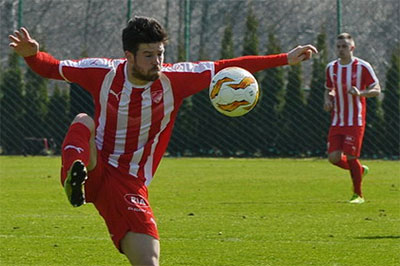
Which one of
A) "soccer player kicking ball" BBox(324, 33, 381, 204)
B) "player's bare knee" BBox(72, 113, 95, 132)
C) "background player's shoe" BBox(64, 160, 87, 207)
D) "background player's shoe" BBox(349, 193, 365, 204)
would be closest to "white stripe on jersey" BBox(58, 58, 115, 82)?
"player's bare knee" BBox(72, 113, 95, 132)

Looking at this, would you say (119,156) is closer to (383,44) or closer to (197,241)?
(197,241)

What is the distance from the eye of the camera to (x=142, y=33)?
19.0 feet

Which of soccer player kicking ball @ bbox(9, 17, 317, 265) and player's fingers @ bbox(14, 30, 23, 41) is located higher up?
player's fingers @ bbox(14, 30, 23, 41)

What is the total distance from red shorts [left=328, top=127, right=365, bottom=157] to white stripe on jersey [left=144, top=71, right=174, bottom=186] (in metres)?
7.22

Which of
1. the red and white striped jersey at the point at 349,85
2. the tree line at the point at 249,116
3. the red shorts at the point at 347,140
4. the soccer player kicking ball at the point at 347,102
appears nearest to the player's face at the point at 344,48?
the soccer player kicking ball at the point at 347,102

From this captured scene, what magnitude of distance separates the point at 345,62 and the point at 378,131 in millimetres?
9052

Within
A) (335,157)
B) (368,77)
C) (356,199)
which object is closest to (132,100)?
(356,199)

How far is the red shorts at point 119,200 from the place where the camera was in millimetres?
5598

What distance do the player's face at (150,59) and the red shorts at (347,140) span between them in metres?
7.54

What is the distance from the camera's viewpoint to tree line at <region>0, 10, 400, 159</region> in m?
22.4

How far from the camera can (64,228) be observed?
31.2 ft

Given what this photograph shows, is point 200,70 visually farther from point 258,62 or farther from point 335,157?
point 335,157

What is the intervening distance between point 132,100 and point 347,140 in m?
7.58

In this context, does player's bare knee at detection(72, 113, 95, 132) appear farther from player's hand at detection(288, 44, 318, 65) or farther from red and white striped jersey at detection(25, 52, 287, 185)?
player's hand at detection(288, 44, 318, 65)
